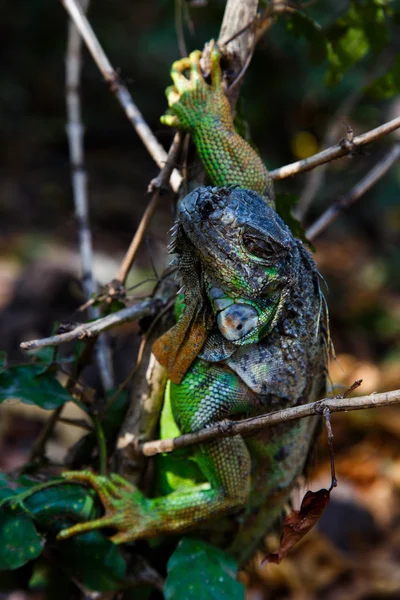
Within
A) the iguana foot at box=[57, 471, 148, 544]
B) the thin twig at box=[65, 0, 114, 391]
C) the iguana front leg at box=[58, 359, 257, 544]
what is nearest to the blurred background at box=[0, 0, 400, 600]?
the thin twig at box=[65, 0, 114, 391]

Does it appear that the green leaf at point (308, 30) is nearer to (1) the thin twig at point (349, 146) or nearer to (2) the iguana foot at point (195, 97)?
(2) the iguana foot at point (195, 97)

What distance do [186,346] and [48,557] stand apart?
4.44 feet

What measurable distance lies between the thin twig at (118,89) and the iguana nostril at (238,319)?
76 centimetres

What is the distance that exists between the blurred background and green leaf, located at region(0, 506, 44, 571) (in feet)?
7.97

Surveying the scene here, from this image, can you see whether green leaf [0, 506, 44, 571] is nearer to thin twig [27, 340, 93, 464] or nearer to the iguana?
the iguana

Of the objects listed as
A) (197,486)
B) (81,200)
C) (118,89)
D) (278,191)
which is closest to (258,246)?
(197,486)

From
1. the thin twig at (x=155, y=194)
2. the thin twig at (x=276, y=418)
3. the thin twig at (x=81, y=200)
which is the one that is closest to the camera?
the thin twig at (x=276, y=418)

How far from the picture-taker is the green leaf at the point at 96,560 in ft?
9.43

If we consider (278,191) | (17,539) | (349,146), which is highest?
(278,191)

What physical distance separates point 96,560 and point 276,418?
129 centimetres

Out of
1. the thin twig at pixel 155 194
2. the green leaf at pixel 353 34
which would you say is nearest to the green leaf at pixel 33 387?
the thin twig at pixel 155 194

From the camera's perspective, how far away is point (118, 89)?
324cm

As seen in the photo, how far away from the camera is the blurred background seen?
5633 millimetres

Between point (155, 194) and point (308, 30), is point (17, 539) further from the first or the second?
point (308, 30)
